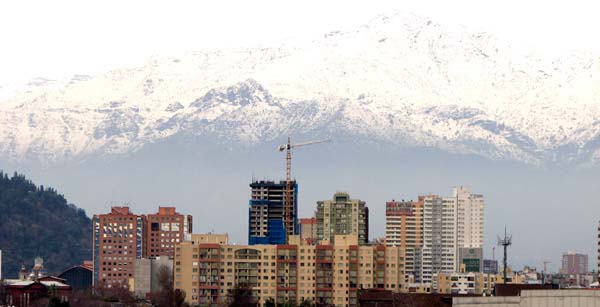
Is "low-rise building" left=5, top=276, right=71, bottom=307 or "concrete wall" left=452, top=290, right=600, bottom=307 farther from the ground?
"concrete wall" left=452, top=290, right=600, bottom=307

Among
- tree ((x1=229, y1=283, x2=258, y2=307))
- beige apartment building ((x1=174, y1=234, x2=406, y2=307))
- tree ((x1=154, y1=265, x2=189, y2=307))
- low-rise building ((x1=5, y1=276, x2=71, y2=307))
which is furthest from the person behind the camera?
beige apartment building ((x1=174, y1=234, x2=406, y2=307))

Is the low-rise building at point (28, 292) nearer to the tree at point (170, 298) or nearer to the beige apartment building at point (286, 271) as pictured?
the tree at point (170, 298)

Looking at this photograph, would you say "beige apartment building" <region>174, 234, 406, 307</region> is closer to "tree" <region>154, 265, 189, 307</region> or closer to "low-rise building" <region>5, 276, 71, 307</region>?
"tree" <region>154, 265, 189, 307</region>

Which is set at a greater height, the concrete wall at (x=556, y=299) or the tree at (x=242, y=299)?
the concrete wall at (x=556, y=299)

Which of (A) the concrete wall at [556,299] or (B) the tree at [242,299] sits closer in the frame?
(A) the concrete wall at [556,299]

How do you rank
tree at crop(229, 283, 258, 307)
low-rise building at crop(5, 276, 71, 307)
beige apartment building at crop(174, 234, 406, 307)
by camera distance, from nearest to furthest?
tree at crop(229, 283, 258, 307), low-rise building at crop(5, 276, 71, 307), beige apartment building at crop(174, 234, 406, 307)

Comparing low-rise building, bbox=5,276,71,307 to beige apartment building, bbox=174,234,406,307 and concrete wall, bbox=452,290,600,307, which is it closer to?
beige apartment building, bbox=174,234,406,307

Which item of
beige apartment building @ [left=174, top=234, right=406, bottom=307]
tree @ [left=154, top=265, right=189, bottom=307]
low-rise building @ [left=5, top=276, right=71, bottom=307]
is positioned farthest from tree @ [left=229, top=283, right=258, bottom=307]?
beige apartment building @ [left=174, top=234, right=406, bottom=307]

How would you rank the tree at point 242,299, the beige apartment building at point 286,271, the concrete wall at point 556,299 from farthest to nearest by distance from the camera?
the beige apartment building at point 286,271, the tree at point 242,299, the concrete wall at point 556,299

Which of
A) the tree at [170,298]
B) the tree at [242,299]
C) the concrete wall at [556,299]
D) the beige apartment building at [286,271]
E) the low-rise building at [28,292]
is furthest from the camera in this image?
the beige apartment building at [286,271]

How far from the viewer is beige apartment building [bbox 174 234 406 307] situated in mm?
184250

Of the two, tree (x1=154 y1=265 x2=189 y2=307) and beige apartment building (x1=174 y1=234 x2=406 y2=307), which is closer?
tree (x1=154 y1=265 x2=189 y2=307)

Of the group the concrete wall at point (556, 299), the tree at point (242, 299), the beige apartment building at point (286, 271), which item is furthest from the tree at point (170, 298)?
the concrete wall at point (556, 299)

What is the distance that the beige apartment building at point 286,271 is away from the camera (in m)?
184
